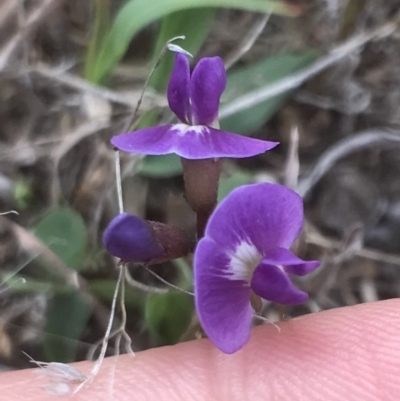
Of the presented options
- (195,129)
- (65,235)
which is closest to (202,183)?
(195,129)

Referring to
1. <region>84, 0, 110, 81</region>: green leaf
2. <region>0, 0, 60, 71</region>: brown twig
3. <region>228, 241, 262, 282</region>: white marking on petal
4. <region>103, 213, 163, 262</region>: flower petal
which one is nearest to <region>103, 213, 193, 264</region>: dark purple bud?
<region>103, 213, 163, 262</region>: flower petal

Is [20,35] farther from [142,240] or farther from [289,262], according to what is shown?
[289,262]

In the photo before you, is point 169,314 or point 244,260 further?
point 169,314

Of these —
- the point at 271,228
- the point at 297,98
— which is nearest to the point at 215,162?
the point at 271,228

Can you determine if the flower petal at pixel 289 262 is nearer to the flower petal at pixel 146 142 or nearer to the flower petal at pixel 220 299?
the flower petal at pixel 220 299

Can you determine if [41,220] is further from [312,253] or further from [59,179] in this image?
[312,253]

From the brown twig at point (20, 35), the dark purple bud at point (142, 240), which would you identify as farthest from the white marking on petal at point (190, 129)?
the brown twig at point (20, 35)

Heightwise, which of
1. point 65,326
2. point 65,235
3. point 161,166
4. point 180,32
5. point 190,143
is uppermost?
point 180,32
